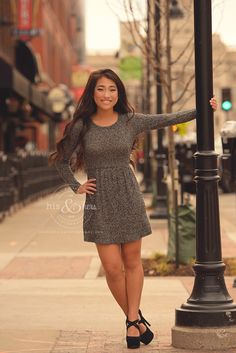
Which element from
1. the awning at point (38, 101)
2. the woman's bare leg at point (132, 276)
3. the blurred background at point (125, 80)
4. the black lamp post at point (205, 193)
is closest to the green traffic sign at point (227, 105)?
the blurred background at point (125, 80)

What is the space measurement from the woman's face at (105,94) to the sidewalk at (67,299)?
135 cm

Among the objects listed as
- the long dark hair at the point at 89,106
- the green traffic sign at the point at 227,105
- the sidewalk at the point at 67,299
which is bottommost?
the sidewalk at the point at 67,299

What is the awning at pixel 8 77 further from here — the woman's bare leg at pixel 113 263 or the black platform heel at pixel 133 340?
the black platform heel at pixel 133 340

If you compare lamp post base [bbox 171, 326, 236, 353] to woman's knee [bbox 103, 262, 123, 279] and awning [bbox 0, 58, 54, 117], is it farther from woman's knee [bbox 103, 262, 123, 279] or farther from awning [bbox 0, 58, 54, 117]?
awning [bbox 0, 58, 54, 117]

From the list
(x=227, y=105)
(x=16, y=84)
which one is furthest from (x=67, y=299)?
(x=16, y=84)

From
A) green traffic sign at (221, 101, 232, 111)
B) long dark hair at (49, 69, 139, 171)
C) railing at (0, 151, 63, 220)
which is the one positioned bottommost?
railing at (0, 151, 63, 220)

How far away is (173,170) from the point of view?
14422 millimetres

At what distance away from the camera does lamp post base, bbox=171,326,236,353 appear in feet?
24.5

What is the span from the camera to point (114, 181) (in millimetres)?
7613

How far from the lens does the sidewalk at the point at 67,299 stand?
8.10 meters

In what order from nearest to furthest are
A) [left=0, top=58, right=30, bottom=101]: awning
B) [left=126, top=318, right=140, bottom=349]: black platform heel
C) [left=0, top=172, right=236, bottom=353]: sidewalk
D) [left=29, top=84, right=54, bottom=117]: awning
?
[left=126, top=318, right=140, bottom=349]: black platform heel
[left=0, top=172, right=236, bottom=353]: sidewalk
[left=0, top=58, right=30, bottom=101]: awning
[left=29, top=84, right=54, bottom=117]: awning

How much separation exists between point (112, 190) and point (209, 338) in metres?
1.24

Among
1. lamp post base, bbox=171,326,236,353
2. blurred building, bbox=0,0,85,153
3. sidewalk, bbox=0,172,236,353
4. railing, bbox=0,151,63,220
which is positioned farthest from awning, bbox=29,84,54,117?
lamp post base, bbox=171,326,236,353

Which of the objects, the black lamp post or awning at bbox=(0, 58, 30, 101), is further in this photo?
awning at bbox=(0, 58, 30, 101)
